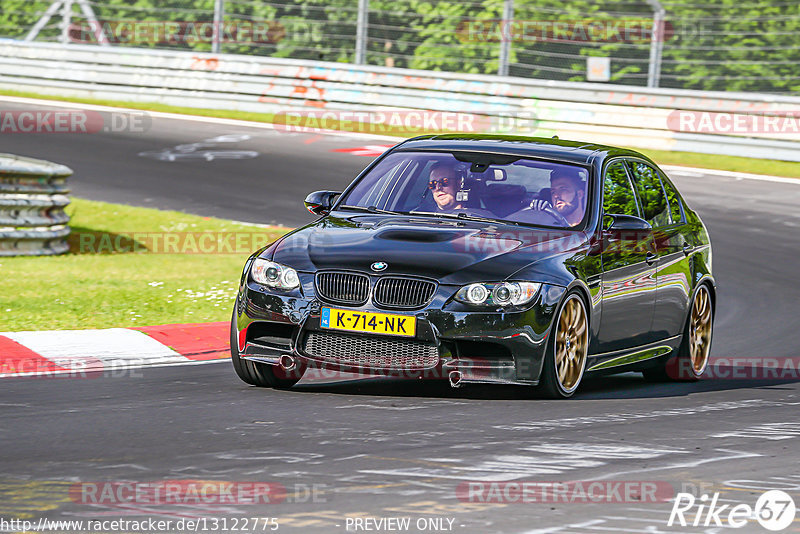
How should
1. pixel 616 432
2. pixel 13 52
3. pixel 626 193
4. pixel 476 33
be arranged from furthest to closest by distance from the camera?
pixel 13 52 < pixel 476 33 < pixel 626 193 < pixel 616 432

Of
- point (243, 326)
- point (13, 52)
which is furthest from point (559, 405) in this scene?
point (13, 52)

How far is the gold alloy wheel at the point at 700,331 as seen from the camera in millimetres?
10500

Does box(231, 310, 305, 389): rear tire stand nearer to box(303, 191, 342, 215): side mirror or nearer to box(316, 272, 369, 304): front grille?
box(316, 272, 369, 304): front grille

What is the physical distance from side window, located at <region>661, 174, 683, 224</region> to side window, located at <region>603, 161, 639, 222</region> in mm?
577

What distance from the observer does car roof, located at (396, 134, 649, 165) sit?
970 centimetres

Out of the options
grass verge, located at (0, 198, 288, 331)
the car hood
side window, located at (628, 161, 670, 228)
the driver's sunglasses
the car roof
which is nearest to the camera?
the car hood

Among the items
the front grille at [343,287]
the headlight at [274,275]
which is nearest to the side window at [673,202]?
the front grille at [343,287]

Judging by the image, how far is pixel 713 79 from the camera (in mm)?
23406

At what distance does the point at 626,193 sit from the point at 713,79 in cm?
1411

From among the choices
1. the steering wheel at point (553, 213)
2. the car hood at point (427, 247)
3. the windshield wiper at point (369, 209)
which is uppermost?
the steering wheel at point (553, 213)

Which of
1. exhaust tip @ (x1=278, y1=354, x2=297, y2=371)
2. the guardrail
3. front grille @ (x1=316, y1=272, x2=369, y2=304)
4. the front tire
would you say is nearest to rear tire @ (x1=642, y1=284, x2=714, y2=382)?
the front tire

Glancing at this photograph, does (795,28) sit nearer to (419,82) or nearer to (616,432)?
(419,82)

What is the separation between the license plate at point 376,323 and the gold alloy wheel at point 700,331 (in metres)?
2.99

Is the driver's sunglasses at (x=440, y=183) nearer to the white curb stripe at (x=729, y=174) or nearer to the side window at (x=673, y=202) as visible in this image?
the side window at (x=673, y=202)
